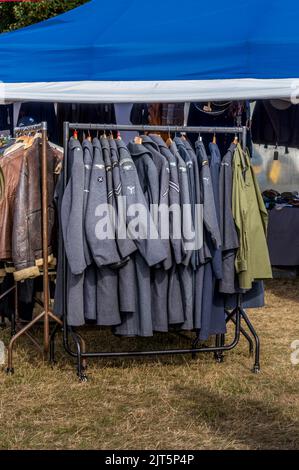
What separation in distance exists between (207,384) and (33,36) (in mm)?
3505

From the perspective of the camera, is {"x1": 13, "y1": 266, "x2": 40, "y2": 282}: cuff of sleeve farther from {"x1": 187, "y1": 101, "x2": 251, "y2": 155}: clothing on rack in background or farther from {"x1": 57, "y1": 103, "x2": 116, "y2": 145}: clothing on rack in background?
{"x1": 57, "y1": 103, "x2": 116, "y2": 145}: clothing on rack in background

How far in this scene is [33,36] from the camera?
6371 millimetres

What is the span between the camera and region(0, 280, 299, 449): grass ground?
A: 3738 millimetres

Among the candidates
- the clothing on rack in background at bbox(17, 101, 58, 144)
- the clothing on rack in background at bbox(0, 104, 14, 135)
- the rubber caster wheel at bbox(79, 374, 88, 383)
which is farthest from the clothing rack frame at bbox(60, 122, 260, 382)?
the clothing on rack in background at bbox(0, 104, 14, 135)

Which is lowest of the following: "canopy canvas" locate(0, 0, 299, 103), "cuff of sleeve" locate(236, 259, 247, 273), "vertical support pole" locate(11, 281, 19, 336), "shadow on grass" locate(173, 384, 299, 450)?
"shadow on grass" locate(173, 384, 299, 450)

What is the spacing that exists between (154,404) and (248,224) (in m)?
1.28

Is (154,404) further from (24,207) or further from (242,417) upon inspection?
(24,207)

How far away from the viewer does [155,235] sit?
14.3ft

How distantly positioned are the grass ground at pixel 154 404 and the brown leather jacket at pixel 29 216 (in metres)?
0.75

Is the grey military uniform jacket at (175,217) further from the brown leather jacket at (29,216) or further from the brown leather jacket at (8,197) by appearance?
the brown leather jacket at (8,197)

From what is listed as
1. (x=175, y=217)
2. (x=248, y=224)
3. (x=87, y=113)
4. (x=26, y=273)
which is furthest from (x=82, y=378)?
(x=87, y=113)

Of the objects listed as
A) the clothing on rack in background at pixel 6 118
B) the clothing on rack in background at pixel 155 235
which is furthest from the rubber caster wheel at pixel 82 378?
the clothing on rack in background at pixel 6 118

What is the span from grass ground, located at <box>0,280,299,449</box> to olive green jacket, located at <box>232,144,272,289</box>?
707mm

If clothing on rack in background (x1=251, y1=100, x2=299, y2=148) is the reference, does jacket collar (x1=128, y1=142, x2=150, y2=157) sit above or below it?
below
